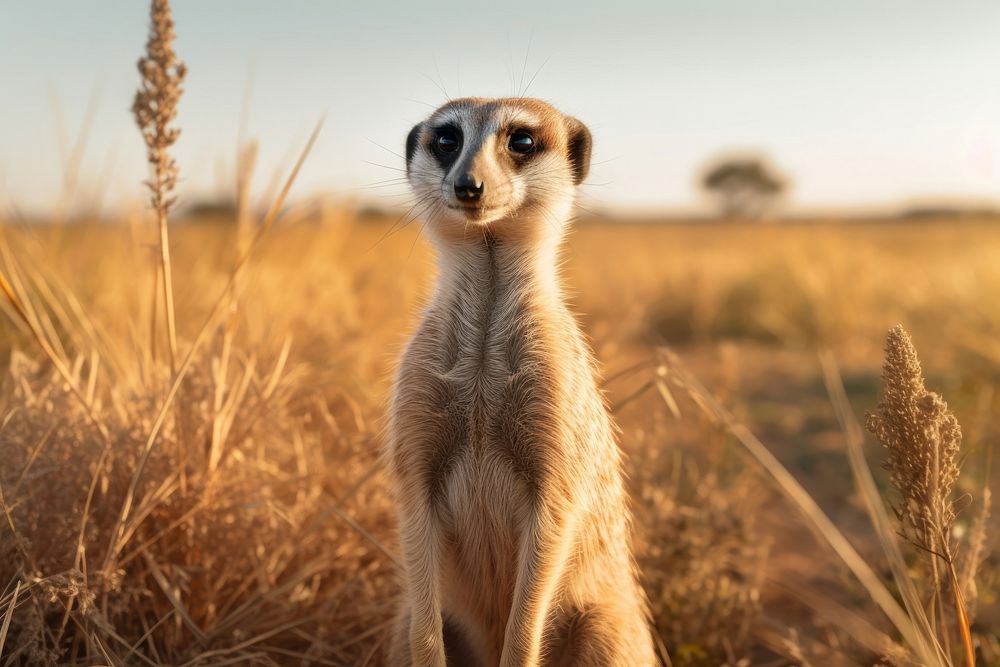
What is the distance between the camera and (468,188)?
217 cm

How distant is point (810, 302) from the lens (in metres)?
9.79

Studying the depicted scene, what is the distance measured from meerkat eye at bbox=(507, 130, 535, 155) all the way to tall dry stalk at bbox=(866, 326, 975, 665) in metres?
1.12

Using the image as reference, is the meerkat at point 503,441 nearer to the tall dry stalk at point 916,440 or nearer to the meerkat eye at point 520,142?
the meerkat eye at point 520,142

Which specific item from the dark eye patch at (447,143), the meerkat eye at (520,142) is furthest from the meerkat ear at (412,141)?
the meerkat eye at (520,142)

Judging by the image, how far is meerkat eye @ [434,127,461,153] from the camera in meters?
2.47

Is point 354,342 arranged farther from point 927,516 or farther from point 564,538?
point 927,516

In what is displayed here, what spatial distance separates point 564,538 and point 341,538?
1118 mm

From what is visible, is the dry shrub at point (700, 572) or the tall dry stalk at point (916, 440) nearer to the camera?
the tall dry stalk at point (916, 440)

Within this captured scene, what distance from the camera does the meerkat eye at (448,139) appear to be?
97.1 inches

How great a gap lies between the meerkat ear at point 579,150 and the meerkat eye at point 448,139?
393 millimetres

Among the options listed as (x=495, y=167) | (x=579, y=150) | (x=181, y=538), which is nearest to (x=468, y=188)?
(x=495, y=167)

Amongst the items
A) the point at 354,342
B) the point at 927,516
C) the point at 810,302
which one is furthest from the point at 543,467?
the point at 810,302

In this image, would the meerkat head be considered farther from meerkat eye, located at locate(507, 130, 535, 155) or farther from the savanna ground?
the savanna ground

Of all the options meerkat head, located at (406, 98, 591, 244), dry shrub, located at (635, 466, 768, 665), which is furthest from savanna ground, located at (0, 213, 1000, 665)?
meerkat head, located at (406, 98, 591, 244)
